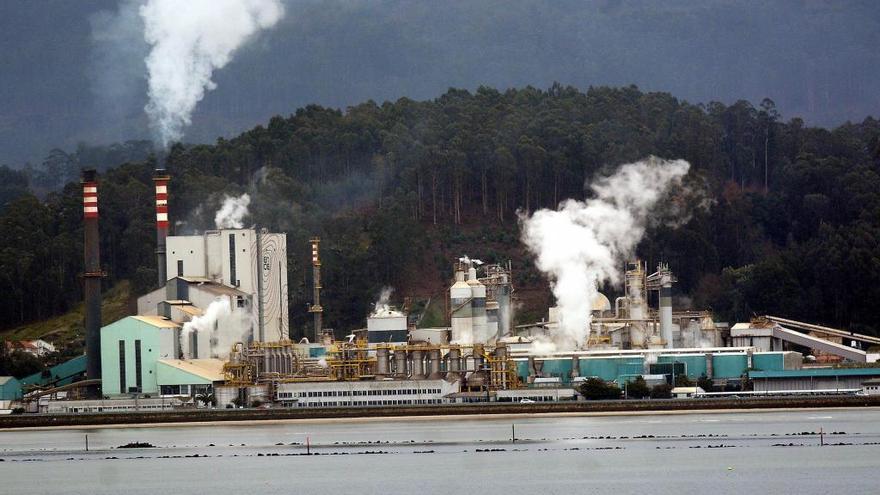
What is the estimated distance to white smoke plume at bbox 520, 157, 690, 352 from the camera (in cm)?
14525

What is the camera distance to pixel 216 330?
A: 142m

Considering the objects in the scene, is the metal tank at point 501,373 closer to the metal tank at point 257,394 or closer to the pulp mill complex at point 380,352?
the pulp mill complex at point 380,352

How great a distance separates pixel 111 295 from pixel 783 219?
6650cm

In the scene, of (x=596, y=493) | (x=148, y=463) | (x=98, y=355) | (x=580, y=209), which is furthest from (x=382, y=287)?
(x=596, y=493)

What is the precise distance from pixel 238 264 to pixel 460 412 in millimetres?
32705

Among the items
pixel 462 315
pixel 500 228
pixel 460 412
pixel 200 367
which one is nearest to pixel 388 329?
pixel 462 315

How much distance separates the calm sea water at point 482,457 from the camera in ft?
273

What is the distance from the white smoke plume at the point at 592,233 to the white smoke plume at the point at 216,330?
966 inches

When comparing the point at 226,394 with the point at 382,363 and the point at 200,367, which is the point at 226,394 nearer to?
the point at 200,367

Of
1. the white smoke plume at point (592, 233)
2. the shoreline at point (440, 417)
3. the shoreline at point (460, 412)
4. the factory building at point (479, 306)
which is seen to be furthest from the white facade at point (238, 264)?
the white smoke plume at point (592, 233)

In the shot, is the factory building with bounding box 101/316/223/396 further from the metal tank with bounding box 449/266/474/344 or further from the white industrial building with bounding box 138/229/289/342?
the metal tank with bounding box 449/266/474/344

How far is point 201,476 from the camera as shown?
9100 centimetres

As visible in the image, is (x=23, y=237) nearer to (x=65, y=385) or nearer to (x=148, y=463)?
(x=65, y=385)

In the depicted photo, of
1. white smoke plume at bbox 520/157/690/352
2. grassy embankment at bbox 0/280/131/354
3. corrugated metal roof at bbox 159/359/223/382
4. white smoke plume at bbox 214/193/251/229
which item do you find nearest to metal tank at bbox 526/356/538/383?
white smoke plume at bbox 520/157/690/352
